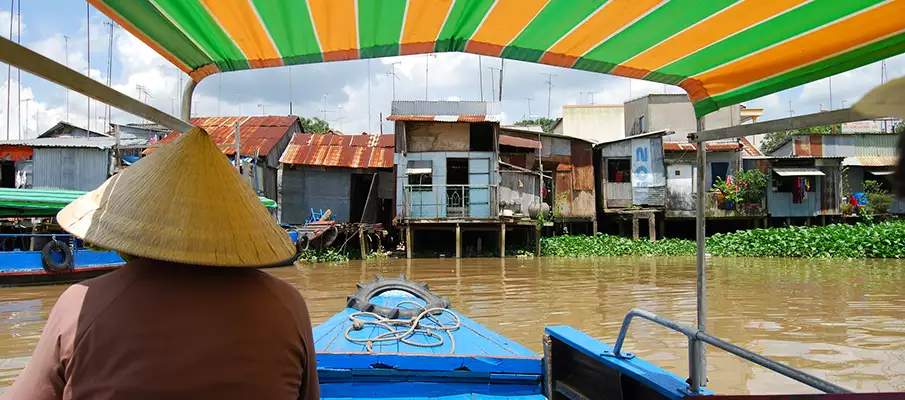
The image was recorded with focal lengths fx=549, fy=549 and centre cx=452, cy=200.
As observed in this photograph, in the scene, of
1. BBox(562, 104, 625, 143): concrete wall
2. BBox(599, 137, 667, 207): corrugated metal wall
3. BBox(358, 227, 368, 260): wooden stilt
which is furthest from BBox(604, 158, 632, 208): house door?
BBox(358, 227, 368, 260): wooden stilt

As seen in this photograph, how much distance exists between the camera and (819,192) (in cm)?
2131

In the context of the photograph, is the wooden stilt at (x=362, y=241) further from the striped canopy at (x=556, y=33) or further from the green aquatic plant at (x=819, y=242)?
the striped canopy at (x=556, y=33)

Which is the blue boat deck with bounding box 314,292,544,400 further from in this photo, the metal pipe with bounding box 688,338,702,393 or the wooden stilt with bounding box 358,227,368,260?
the wooden stilt with bounding box 358,227,368,260

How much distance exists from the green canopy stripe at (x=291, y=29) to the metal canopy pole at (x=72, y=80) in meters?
0.53

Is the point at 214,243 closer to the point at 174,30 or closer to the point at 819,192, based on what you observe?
the point at 174,30

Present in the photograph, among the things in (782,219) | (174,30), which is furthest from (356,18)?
(782,219)

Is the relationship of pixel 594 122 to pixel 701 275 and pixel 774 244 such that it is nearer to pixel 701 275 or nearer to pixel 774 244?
pixel 774 244

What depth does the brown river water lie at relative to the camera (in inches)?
234

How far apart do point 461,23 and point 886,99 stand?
1.67 m

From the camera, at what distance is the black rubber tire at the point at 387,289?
426 centimetres

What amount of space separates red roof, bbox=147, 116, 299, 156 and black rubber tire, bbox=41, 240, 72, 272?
7889 millimetres

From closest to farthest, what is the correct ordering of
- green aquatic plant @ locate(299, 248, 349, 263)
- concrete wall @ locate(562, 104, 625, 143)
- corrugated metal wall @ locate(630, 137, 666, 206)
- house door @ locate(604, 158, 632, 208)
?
green aquatic plant @ locate(299, 248, 349, 263) < corrugated metal wall @ locate(630, 137, 666, 206) < house door @ locate(604, 158, 632, 208) < concrete wall @ locate(562, 104, 625, 143)

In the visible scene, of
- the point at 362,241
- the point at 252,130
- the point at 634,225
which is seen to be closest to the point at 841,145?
the point at 634,225

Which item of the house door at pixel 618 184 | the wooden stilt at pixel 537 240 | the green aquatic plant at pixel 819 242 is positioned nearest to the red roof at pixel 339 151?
the wooden stilt at pixel 537 240
